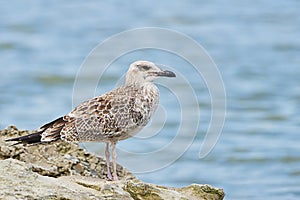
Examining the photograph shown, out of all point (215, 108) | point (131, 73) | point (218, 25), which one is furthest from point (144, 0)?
point (131, 73)

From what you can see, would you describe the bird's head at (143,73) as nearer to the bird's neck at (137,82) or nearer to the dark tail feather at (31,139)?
the bird's neck at (137,82)

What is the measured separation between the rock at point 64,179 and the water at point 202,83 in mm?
2759

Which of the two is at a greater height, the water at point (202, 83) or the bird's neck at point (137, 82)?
the water at point (202, 83)

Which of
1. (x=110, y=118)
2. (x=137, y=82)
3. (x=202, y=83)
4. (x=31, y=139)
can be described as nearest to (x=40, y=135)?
(x=31, y=139)

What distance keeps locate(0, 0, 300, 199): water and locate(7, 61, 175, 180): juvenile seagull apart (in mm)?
3254

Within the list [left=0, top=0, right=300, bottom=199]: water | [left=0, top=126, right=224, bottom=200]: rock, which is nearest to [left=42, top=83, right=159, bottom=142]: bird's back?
[left=0, top=126, right=224, bottom=200]: rock

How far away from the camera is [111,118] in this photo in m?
8.03

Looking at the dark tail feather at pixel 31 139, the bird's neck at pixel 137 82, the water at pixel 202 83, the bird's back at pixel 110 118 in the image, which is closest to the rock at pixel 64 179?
the dark tail feather at pixel 31 139

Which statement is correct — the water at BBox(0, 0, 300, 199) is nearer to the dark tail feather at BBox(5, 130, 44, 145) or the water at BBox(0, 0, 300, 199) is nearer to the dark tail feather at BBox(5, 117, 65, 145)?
the dark tail feather at BBox(5, 117, 65, 145)

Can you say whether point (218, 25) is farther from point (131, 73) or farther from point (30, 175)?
point (30, 175)

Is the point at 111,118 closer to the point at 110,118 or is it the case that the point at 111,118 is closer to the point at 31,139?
the point at 110,118

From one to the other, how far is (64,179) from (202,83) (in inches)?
437

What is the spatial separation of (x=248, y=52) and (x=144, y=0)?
6585 mm

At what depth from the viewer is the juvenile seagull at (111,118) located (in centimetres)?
800
